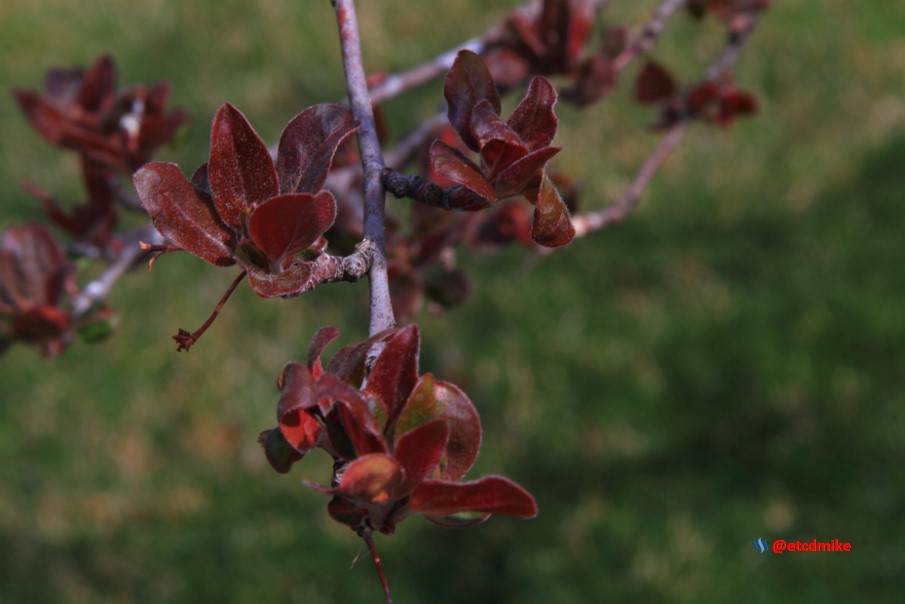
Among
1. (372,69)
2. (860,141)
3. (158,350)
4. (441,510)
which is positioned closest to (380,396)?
(441,510)

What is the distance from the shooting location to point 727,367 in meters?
2.66

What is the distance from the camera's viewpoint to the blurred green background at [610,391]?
2342 millimetres

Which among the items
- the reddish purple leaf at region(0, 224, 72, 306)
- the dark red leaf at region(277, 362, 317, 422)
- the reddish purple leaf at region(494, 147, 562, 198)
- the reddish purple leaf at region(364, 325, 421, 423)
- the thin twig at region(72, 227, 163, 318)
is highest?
the reddish purple leaf at region(494, 147, 562, 198)

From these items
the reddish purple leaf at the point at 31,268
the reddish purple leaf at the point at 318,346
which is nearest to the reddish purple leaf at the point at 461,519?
the reddish purple leaf at the point at 318,346

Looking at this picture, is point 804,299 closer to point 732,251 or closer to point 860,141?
point 732,251

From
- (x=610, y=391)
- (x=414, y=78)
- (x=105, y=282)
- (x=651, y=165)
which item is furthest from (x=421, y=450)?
(x=610, y=391)

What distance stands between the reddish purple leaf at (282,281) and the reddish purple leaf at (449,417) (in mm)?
98

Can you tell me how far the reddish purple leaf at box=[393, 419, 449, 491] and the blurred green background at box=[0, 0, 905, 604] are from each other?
5.33ft

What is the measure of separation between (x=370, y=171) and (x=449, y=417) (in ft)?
0.61

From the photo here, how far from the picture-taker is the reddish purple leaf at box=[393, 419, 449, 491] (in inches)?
22.0

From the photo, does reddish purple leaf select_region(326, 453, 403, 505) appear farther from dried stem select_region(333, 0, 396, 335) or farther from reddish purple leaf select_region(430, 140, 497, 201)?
reddish purple leaf select_region(430, 140, 497, 201)

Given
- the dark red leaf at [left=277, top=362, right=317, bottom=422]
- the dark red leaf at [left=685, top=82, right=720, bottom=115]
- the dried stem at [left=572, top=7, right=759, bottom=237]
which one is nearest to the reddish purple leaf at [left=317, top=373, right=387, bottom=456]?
the dark red leaf at [left=277, top=362, right=317, bottom=422]

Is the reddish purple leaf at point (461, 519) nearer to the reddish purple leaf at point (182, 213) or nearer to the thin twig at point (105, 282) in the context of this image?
the reddish purple leaf at point (182, 213)

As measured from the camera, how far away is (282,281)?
2.02 ft
